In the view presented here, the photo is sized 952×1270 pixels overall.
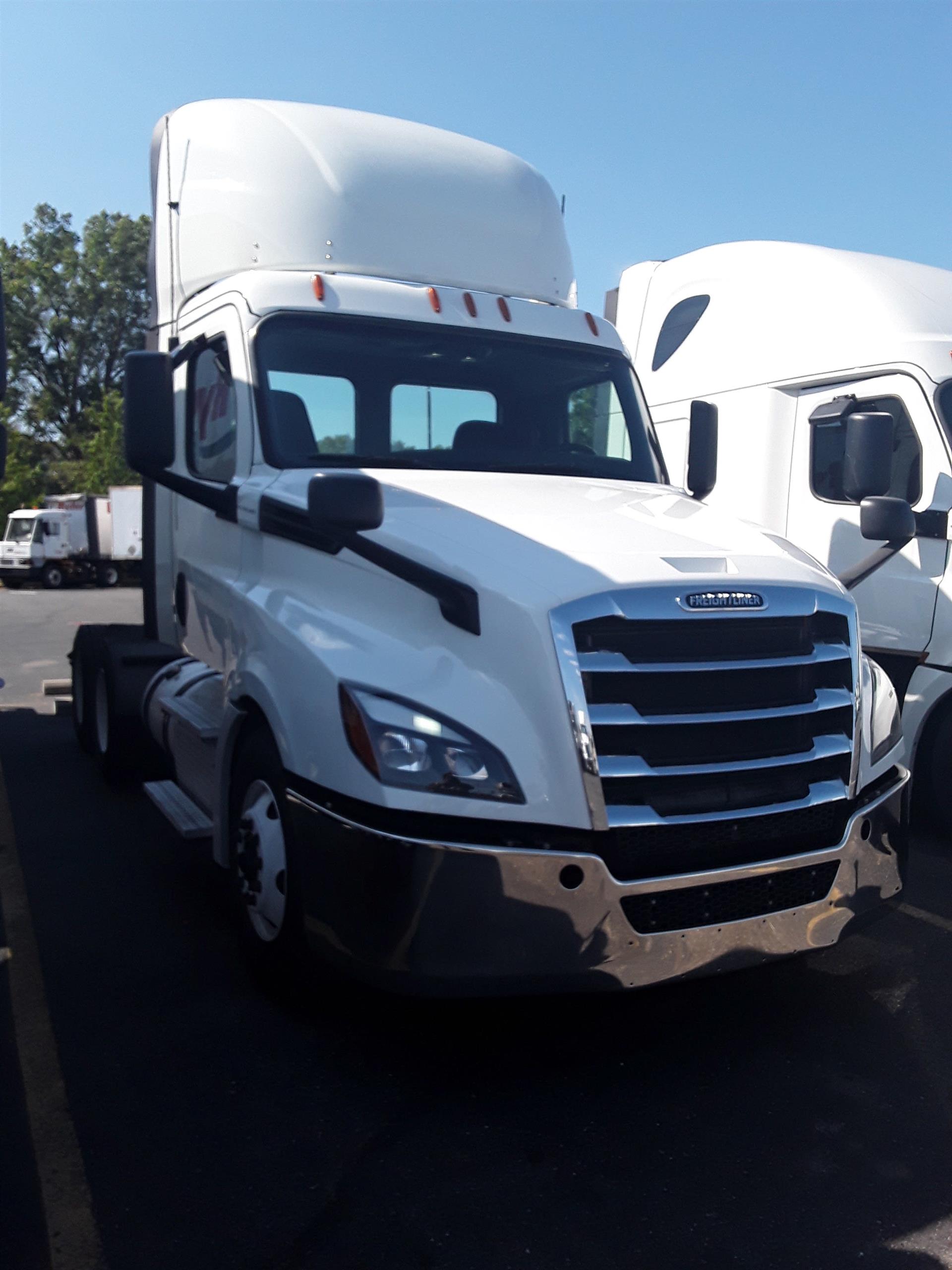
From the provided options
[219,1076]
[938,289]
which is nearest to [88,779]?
[219,1076]

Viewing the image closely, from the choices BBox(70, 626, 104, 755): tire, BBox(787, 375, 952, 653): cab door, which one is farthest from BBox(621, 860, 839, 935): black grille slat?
BBox(70, 626, 104, 755): tire

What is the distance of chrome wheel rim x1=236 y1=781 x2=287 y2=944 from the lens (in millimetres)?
3953

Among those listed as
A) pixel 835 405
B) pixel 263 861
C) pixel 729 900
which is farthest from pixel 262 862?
pixel 835 405

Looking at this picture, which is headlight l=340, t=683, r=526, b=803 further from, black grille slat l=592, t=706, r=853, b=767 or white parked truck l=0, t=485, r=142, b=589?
white parked truck l=0, t=485, r=142, b=589

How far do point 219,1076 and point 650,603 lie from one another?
200 centimetres

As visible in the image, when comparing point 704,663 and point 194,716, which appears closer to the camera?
point 704,663

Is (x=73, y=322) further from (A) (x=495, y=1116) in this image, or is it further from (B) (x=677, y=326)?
(A) (x=495, y=1116)

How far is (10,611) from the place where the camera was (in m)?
26.3

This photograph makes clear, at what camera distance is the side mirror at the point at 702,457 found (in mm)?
5812

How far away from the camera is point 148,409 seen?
4879 mm

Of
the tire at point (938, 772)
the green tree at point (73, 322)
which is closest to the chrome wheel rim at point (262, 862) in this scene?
the tire at point (938, 772)

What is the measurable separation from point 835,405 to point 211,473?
3.84 m

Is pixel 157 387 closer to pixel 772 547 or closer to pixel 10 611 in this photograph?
pixel 772 547

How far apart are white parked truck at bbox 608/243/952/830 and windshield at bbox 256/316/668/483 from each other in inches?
50.0
